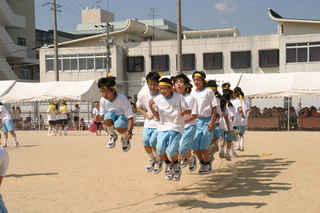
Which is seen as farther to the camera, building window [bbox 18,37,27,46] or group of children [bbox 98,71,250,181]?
building window [bbox 18,37,27,46]

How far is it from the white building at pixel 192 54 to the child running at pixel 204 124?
90.8 feet

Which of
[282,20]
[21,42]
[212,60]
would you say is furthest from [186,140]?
[21,42]

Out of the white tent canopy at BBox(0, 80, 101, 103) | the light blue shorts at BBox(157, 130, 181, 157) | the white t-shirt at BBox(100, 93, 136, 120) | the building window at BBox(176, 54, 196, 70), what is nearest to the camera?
the light blue shorts at BBox(157, 130, 181, 157)

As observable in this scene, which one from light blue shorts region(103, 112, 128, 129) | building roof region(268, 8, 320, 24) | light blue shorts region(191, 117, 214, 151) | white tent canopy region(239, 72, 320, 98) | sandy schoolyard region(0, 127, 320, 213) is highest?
building roof region(268, 8, 320, 24)

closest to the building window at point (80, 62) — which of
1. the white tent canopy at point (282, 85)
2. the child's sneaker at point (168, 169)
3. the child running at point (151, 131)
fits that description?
the white tent canopy at point (282, 85)

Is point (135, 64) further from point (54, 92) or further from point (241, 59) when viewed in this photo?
point (54, 92)

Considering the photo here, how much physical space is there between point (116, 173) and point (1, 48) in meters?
45.7

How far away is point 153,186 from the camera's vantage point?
9.19 m

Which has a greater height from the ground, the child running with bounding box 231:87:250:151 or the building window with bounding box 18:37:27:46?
the building window with bounding box 18:37:27:46

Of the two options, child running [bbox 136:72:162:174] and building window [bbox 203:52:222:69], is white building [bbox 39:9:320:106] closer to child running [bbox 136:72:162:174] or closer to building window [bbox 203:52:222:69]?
building window [bbox 203:52:222:69]

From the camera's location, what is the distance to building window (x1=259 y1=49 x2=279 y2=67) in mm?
40812

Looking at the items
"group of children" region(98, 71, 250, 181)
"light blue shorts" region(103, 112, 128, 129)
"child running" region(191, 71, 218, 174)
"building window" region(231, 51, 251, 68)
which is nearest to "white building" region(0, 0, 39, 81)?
"building window" region(231, 51, 251, 68)

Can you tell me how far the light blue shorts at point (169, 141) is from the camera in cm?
796

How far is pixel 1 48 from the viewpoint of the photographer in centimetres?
5162
